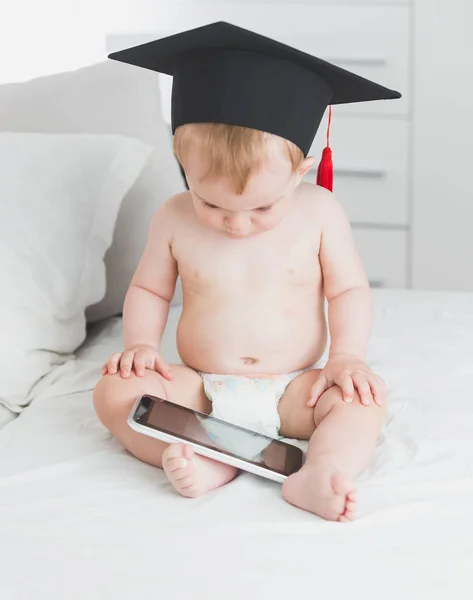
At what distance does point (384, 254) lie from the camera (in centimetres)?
247

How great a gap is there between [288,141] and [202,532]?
0.43 meters

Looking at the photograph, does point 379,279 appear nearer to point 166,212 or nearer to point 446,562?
point 166,212

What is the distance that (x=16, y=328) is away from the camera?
3.94 feet

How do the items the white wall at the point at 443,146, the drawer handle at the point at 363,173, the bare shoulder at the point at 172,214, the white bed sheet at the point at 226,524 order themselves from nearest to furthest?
1. the white bed sheet at the point at 226,524
2. the bare shoulder at the point at 172,214
3. the white wall at the point at 443,146
4. the drawer handle at the point at 363,173

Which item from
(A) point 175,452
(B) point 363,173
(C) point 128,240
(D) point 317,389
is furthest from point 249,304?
(B) point 363,173

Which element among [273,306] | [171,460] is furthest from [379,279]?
[171,460]

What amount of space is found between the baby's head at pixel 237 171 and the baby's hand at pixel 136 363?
19 centimetres

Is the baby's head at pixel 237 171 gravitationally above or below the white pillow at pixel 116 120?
above

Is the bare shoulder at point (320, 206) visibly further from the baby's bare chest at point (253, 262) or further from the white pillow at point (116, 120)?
the white pillow at point (116, 120)

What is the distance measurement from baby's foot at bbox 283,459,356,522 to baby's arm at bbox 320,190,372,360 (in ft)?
0.82

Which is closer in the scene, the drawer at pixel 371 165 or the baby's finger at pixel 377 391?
the baby's finger at pixel 377 391

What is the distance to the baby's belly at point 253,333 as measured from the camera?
111cm

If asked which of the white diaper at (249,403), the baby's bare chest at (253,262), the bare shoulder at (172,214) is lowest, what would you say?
the white diaper at (249,403)

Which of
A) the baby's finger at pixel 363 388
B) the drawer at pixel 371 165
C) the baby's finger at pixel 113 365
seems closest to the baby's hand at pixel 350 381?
the baby's finger at pixel 363 388
